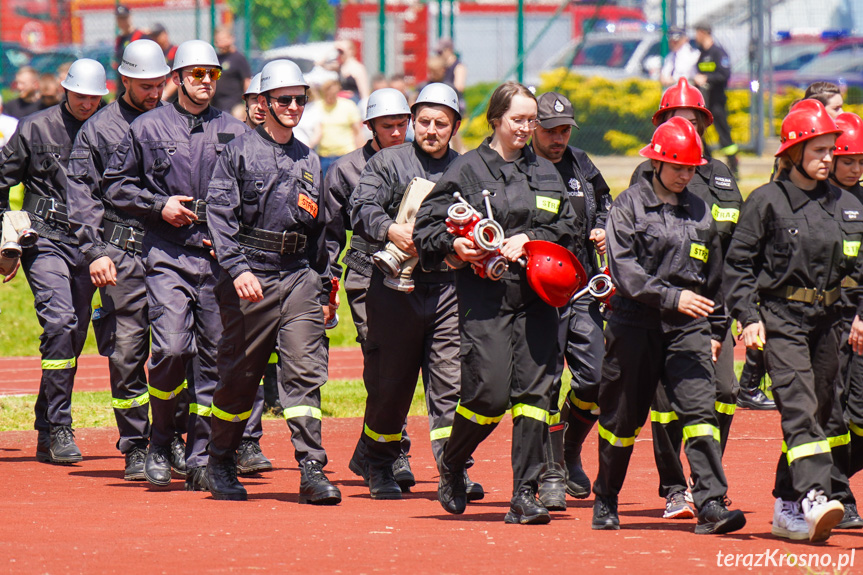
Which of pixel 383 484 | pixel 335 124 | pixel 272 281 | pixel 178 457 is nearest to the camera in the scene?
pixel 272 281

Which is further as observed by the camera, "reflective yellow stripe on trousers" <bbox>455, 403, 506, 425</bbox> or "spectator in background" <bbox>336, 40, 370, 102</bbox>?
"spectator in background" <bbox>336, 40, 370, 102</bbox>

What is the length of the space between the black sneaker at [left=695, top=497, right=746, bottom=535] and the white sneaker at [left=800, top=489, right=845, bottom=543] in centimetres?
31

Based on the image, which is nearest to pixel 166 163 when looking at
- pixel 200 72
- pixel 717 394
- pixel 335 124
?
pixel 200 72

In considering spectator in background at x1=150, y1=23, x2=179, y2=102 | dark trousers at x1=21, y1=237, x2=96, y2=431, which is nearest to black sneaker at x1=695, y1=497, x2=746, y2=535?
dark trousers at x1=21, y1=237, x2=96, y2=431

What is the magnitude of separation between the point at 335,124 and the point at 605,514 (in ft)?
40.6

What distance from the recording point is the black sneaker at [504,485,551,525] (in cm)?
701

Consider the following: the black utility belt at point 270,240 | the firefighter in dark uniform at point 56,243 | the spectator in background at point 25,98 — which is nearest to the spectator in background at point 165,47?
the spectator in background at point 25,98

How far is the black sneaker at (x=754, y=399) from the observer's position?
11.8 meters

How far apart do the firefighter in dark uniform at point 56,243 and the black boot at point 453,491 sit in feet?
10.6

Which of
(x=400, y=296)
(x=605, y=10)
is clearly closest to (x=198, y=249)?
(x=400, y=296)

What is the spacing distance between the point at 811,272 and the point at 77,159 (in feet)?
15.4

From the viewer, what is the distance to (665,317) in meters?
6.85

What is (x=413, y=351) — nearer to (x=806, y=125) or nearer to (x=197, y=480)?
(x=197, y=480)

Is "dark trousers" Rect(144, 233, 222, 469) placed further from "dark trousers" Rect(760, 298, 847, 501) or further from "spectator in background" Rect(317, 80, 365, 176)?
"spectator in background" Rect(317, 80, 365, 176)
